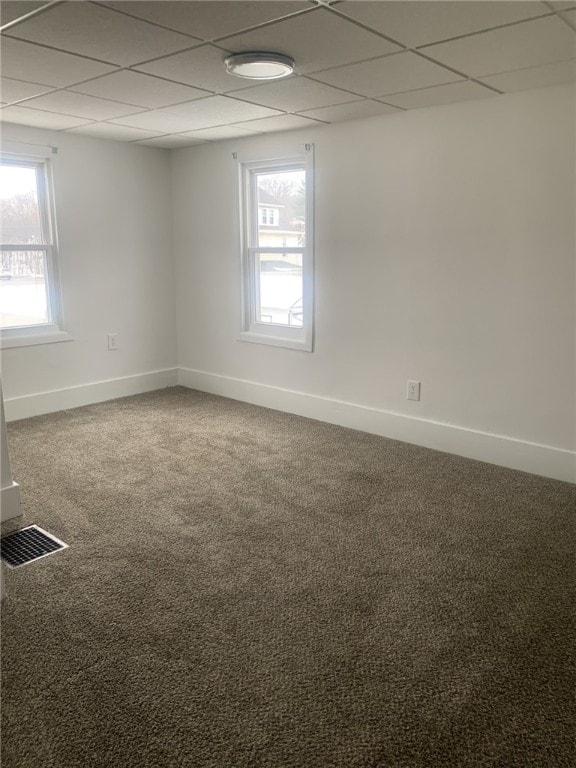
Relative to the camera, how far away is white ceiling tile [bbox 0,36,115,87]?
2.55m

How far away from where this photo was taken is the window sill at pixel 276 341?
4.63 metres

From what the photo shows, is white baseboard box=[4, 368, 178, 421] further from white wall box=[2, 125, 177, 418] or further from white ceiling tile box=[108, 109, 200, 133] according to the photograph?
white ceiling tile box=[108, 109, 200, 133]

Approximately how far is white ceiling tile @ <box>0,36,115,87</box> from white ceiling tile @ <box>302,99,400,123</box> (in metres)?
1.38

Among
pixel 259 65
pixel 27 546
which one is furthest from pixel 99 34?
pixel 27 546

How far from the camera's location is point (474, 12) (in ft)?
6.95

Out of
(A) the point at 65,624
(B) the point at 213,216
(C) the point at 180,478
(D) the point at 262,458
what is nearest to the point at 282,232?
(B) the point at 213,216

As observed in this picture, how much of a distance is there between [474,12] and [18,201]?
3.58 m

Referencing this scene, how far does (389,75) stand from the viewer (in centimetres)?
292

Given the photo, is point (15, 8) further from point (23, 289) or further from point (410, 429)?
point (410, 429)

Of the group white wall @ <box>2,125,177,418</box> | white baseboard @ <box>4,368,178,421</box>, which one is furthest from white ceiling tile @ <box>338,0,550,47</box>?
white baseboard @ <box>4,368,178,421</box>

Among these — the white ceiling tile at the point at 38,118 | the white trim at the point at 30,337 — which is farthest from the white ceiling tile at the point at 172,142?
the white trim at the point at 30,337

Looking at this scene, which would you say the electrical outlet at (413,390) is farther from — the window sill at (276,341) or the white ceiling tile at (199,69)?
the white ceiling tile at (199,69)

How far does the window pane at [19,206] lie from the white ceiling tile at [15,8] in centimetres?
241

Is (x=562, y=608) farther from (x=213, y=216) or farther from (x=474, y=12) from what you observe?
(x=213, y=216)
